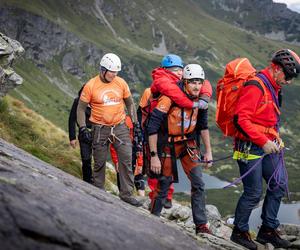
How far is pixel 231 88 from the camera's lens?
8781 mm

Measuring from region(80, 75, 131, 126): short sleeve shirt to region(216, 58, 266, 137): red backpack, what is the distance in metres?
3.25

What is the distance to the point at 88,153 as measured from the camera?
12.5 metres

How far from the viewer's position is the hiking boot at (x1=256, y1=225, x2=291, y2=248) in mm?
9125

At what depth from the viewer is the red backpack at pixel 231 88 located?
8.70m

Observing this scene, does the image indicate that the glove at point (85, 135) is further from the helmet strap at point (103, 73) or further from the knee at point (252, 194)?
the knee at point (252, 194)

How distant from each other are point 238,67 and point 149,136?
246 cm

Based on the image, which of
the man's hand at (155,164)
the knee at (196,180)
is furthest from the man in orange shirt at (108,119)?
the knee at (196,180)

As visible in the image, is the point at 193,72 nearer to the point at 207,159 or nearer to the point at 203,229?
the point at 207,159

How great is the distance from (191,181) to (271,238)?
218cm

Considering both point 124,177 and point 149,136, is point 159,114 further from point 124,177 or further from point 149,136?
point 124,177

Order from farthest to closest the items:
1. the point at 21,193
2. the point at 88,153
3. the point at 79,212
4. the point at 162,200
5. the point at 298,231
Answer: the point at 88,153, the point at 298,231, the point at 162,200, the point at 79,212, the point at 21,193

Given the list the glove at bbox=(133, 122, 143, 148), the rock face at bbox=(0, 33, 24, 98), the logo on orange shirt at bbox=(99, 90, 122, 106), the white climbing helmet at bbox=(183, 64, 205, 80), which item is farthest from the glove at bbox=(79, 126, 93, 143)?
the rock face at bbox=(0, 33, 24, 98)

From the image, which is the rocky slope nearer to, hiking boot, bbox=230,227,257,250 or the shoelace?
the shoelace

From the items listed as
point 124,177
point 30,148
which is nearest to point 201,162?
point 124,177
